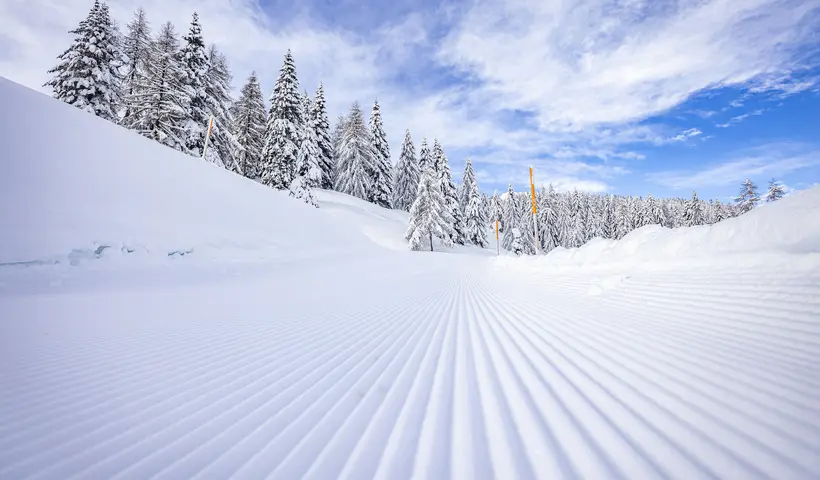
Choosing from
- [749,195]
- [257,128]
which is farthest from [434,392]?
[749,195]

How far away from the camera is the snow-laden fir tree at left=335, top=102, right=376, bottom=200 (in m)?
34.0

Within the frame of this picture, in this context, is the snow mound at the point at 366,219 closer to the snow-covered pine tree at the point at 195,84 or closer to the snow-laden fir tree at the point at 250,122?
the snow-laden fir tree at the point at 250,122

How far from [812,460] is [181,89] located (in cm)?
2546

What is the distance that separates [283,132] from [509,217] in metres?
34.8

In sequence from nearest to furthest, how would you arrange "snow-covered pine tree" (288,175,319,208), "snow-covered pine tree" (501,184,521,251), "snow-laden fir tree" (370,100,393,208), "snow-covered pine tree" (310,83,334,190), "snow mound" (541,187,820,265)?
1. "snow mound" (541,187,820,265)
2. "snow-covered pine tree" (288,175,319,208)
3. "snow-covered pine tree" (310,83,334,190)
4. "snow-laden fir tree" (370,100,393,208)
5. "snow-covered pine tree" (501,184,521,251)

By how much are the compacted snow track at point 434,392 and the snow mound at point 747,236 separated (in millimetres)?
614

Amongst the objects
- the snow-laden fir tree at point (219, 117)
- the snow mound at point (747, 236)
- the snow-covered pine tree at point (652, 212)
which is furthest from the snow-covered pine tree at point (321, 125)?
the snow-covered pine tree at point (652, 212)

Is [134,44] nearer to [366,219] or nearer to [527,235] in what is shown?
[366,219]

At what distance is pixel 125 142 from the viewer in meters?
9.89

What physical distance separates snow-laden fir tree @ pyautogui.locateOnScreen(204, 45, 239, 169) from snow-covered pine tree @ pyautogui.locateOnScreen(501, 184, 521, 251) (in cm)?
3637

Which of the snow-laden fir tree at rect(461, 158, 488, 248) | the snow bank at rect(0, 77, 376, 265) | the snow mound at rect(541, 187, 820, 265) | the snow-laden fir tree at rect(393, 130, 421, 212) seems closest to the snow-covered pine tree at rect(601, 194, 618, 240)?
the snow-laden fir tree at rect(461, 158, 488, 248)

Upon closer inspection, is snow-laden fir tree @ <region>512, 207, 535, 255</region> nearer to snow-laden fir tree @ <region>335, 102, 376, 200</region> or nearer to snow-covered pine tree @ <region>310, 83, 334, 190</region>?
snow-laden fir tree @ <region>335, 102, 376, 200</region>

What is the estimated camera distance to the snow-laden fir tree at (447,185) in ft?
111

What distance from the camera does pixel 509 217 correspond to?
48.1 meters
